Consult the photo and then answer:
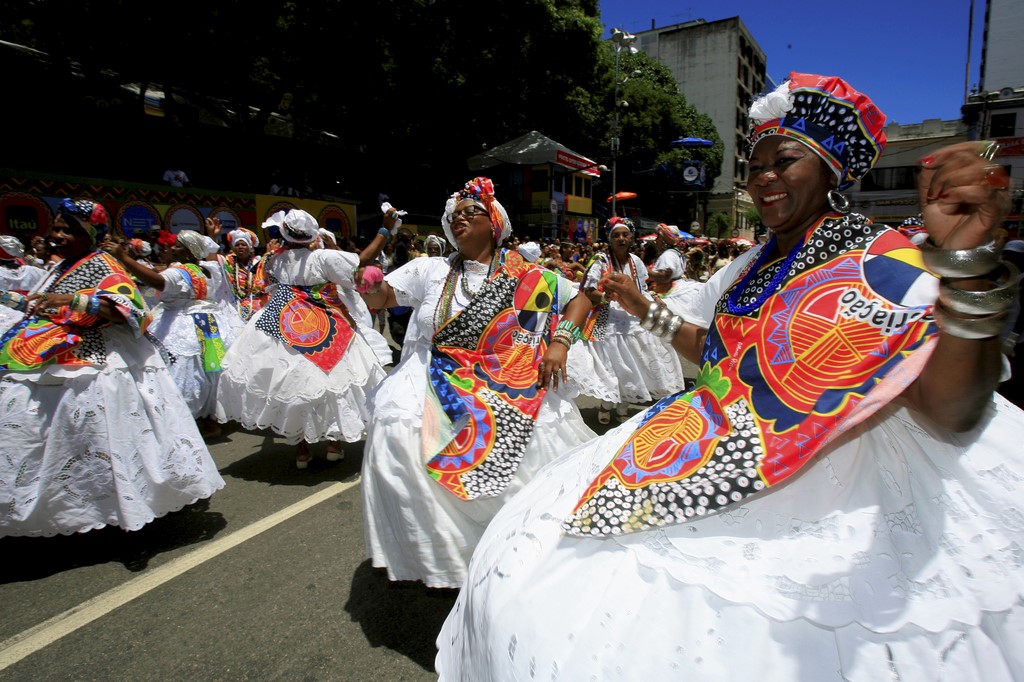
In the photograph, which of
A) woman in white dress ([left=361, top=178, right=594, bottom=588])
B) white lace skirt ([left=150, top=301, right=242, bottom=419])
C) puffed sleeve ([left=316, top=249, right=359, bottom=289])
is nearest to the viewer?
woman in white dress ([left=361, top=178, right=594, bottom=588])

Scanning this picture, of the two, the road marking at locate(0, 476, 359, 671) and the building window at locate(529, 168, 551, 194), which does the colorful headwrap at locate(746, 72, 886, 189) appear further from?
the building window at locate(529, 168, 551, 194)

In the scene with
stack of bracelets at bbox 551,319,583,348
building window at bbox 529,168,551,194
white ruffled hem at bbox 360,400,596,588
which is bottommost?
white ruffled hem at bbox 360,400,596,588

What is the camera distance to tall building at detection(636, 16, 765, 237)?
62.5m

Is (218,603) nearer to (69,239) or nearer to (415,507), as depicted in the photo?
(415,507)

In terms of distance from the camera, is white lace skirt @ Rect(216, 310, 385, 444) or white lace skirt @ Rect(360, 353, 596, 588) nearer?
white lace skirt @ Rect(360, 353, 596, 588)

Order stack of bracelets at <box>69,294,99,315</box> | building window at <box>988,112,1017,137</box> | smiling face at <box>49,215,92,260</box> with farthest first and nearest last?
building window at <box>988,112,1017,137</box>
smiling face at <box>49,215,92,260</box>
stack of bracelets at <box>69,294,99,315</box>

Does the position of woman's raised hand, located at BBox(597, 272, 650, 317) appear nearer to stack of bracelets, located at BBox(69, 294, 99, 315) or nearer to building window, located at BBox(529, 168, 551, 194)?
stack of bracelets, located at BBox(69, 294, 99, 315)

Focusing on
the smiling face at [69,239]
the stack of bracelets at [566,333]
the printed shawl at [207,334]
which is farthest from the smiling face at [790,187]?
the printed shawl at [207,334]

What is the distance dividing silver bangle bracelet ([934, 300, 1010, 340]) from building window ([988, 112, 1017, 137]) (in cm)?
5279

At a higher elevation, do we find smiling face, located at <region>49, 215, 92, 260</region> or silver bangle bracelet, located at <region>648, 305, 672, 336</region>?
smiling face, located at <region>49, 215, 92, 260</region>

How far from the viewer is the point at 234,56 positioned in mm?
16547

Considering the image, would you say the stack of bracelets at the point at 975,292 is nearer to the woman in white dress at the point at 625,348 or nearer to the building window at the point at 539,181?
the woman in white dress at the point at 625,348

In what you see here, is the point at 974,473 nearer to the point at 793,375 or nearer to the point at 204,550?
the point at 793,375

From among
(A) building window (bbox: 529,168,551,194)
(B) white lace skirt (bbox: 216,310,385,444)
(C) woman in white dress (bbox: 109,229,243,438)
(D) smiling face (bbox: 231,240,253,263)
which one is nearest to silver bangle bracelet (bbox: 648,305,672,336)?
(B) white lace skirt (bbox: 216,310,385,444)
